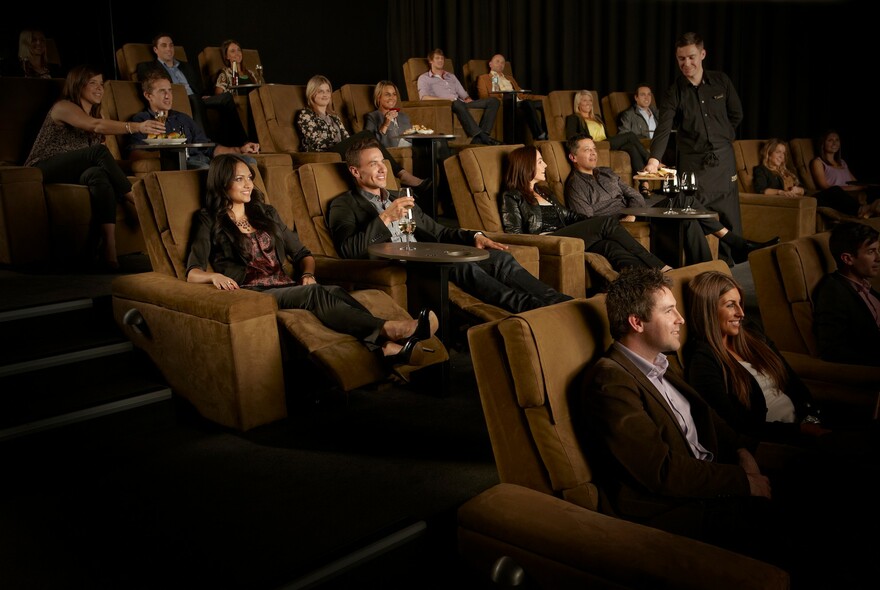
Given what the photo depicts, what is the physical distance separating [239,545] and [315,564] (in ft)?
2.50

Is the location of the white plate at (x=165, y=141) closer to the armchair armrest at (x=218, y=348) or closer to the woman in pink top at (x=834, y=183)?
the armchair armrest at (x=218, y=348)

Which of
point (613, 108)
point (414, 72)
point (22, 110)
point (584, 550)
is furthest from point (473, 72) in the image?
point (584, 550)

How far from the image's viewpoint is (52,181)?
4559 mm

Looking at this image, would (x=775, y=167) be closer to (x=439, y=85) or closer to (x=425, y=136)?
(x=425, y=136)

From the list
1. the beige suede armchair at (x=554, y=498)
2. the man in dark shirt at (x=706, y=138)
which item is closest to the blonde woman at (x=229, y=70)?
the man in dark shirt at (x=706, y=138)

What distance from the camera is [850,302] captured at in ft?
10.3

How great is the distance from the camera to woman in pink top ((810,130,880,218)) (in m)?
7.07

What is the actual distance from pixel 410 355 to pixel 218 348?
69 centimetres

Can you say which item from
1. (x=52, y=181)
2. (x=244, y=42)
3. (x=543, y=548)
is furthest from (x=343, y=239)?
(x=244, y=42)

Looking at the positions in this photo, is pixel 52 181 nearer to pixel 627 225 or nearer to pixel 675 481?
pixel 627 225

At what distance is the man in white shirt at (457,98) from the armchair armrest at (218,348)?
190 inches

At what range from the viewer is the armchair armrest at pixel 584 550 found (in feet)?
4.82

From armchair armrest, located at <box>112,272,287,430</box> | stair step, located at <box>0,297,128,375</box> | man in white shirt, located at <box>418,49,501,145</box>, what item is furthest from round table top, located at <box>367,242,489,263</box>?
man in white shirt, located at <box>418,49,501,145</box>

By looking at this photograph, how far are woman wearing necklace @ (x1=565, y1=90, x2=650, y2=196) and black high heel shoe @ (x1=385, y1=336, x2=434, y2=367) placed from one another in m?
5.19
